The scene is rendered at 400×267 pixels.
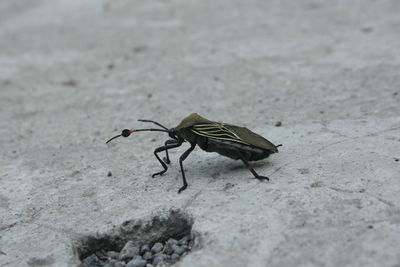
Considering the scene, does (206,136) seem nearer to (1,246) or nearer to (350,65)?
(1,246)

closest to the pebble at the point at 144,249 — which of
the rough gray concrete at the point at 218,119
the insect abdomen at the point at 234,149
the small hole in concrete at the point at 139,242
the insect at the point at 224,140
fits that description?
the small hole in concrete at the point at 139,242

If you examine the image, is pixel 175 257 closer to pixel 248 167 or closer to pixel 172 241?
pixel 172 241

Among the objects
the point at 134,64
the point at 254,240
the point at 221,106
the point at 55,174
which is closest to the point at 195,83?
the point at 221,106

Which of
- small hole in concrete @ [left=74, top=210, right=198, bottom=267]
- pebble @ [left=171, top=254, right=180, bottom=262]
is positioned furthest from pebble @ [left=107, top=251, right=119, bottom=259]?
pebble @ [left=171, top=254, right=180, bottom=262]

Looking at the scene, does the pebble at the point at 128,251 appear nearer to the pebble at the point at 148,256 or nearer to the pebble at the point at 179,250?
the pebble at the point at 148,256

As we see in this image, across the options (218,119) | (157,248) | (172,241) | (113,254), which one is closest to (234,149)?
(172,241)
